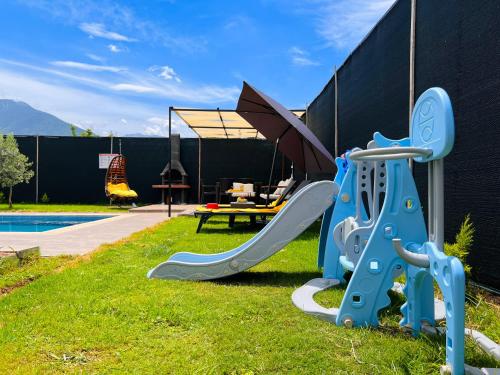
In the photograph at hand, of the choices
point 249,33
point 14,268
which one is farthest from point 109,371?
point 249,33

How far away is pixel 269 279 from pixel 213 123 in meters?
9.37

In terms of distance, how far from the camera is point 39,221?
10320 millimetres

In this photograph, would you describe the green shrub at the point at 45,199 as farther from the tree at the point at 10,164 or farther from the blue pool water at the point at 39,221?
the blue pool water at the point at 39,221

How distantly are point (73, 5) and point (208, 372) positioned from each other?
1004cm

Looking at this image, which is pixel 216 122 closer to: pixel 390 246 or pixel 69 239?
pixel 69 239

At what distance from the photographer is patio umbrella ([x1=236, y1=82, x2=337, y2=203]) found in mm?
6773

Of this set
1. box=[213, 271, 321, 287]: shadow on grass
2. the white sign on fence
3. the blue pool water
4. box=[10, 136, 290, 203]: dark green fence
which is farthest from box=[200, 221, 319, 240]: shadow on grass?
the white sign on fence

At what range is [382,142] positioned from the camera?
2467mm

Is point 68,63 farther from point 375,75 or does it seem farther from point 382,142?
point 382,142

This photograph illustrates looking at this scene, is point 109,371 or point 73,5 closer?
point 109,371

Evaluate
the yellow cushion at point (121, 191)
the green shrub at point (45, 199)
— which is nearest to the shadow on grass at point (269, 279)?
the yellow cushion at point (121, 191)

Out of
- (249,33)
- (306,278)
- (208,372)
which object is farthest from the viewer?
(249,33)

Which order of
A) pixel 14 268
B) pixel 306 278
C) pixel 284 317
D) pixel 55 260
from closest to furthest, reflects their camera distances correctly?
pixel 284 317, pixel 306 278, pixel 14 268, pixel 55 260

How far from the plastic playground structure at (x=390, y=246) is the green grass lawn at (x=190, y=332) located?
0.44 ft
